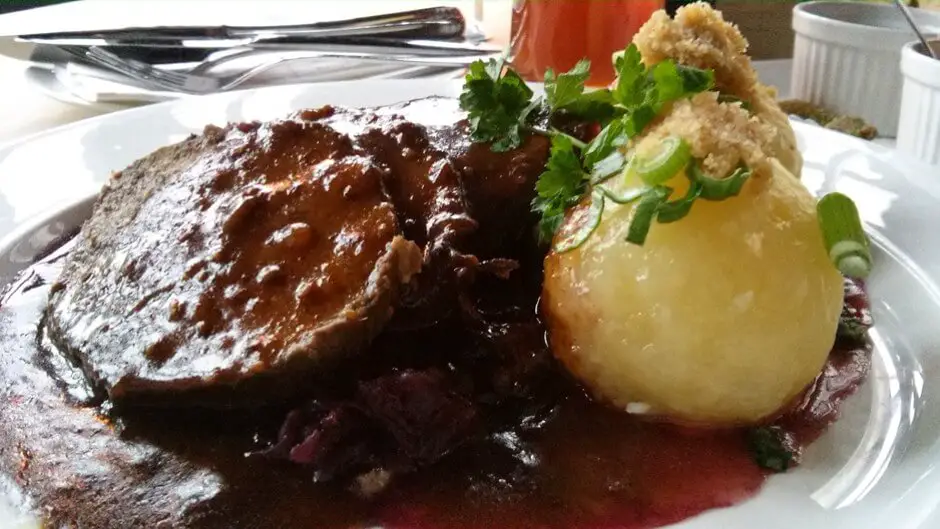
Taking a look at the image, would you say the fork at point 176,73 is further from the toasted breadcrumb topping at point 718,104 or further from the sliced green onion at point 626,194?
the sliced green onion at point 626,194

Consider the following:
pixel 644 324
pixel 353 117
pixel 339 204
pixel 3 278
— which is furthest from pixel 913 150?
pixel 3 278

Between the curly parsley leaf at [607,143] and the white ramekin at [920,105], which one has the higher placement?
the curly parsley leaf at [607,143]

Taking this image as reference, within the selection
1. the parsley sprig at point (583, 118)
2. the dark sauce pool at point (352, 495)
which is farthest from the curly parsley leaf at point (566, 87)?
the dark sauce pool at point (352, 495)

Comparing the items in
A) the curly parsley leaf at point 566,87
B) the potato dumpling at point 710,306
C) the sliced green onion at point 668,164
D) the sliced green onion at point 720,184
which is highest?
the curly parsley leaf at point 566,87

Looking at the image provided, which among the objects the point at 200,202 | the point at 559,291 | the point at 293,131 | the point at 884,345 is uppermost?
the point at 293,131

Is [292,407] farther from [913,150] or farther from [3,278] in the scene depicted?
[913,150]

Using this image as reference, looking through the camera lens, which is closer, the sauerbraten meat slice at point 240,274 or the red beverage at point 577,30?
the sauerbraten meat slice at point 240,274

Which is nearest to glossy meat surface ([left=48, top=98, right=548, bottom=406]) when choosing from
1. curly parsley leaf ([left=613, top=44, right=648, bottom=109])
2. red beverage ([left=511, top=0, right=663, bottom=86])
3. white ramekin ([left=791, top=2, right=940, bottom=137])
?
curly parsley leaf ([left=613, top=44, right=648, bottom=109])
